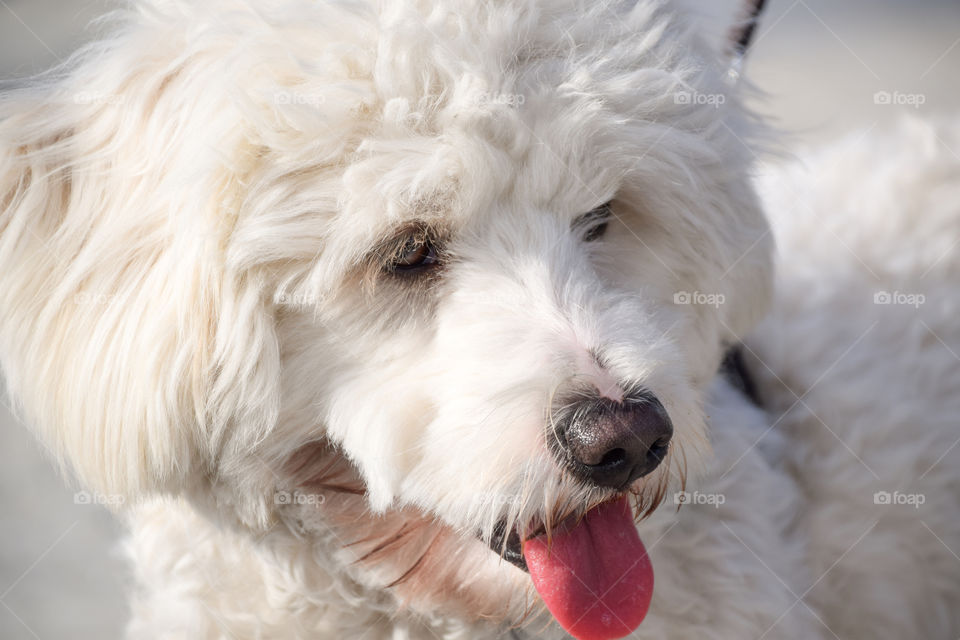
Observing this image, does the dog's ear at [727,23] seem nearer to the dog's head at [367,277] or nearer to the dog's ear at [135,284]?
the dog's head at [367,277]

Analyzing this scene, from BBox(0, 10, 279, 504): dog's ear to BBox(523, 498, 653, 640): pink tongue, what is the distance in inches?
Result: 23.2

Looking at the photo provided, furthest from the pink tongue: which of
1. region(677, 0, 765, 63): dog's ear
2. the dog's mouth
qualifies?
region(677, 0, 765, 63): dog's ear

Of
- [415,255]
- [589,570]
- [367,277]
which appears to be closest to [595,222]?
[415,255]

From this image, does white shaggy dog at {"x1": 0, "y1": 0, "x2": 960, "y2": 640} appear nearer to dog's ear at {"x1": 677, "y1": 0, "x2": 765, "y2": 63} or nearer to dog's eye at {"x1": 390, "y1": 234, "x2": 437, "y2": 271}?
dog's eye at {"x1": 390, "y1": 234, "x2": 437, "y2": 271}

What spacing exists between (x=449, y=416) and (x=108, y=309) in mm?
668

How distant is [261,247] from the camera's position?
1.45 meters

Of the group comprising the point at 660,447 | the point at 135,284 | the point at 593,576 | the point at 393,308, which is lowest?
the point at 593,576

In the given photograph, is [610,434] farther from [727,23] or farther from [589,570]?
[727,23]

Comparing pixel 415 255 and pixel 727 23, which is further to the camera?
pixel 727 23

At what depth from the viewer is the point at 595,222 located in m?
1.73

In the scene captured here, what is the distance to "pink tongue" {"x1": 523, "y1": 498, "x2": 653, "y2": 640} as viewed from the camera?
1.56 m

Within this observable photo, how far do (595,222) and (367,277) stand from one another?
0.51m

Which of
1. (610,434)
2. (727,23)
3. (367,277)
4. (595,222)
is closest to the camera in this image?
(610,434)

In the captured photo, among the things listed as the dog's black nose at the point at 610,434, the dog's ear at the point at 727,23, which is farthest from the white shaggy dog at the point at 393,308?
the dog's ear at the point at 727,23
